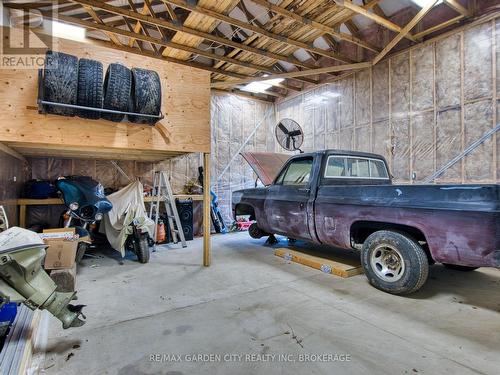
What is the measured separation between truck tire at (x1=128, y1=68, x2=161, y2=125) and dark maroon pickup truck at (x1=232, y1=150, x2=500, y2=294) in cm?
222

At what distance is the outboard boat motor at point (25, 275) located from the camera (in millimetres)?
1661

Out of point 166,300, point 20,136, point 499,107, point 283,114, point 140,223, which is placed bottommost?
point 166,300

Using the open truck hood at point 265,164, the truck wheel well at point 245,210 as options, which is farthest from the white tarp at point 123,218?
the open truck hood at point 265,164

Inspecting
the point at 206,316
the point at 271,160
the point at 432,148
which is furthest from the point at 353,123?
the point at 206,316

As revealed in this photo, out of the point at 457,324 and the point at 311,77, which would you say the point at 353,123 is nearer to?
the point at 311,77

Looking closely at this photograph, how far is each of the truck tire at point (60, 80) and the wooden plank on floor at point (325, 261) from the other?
3.48 meters

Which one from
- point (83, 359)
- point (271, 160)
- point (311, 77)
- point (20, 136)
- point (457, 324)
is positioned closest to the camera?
point (83, 359)

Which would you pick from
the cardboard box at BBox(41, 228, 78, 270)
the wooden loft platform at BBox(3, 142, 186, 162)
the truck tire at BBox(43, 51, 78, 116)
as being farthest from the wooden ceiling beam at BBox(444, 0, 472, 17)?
the cardboard box at BBox(41, 228, 78, 270)

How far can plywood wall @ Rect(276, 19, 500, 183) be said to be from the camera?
4.60m

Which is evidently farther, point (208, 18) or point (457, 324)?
point (208, 18)

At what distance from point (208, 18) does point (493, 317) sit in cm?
529

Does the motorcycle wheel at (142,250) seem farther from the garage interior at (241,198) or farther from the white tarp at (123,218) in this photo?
the white tarp at (123,218)

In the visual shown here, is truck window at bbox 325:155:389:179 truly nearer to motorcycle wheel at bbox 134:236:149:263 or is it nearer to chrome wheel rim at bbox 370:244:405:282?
chrome wheel rim at bbox 370:244:405:282

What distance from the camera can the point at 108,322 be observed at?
2.43m
